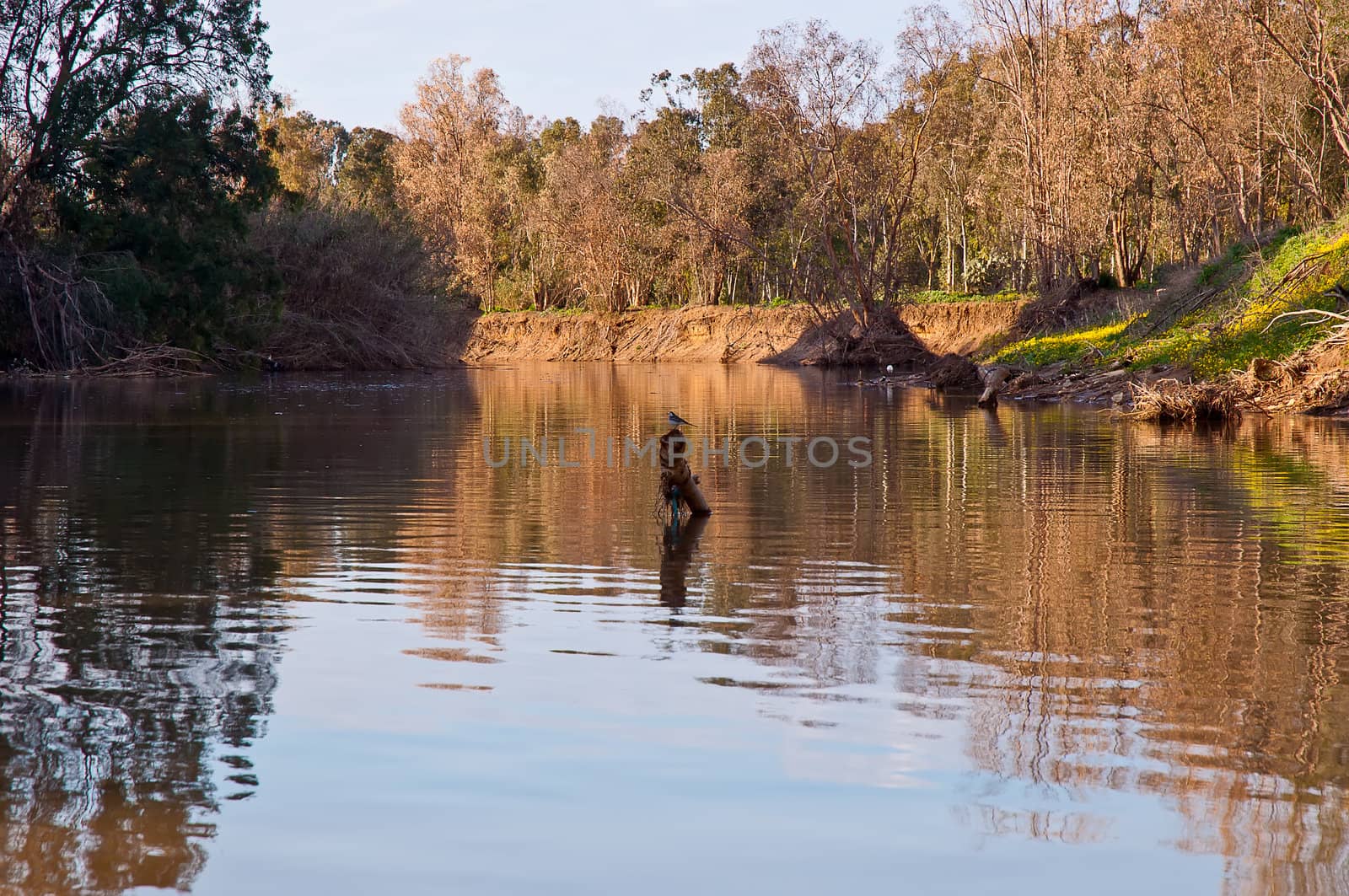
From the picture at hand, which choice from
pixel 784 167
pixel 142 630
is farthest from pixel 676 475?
pixel 784 167

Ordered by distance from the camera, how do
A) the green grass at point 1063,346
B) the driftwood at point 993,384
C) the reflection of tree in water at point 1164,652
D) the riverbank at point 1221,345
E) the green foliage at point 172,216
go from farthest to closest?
1. the green foliage at point 172,216
2. the green grass at point 1063,346
3. the driftwood at point 993,384
4. the riverbank at point 1221,345
5. the reflection of tree in water at point 1164,652

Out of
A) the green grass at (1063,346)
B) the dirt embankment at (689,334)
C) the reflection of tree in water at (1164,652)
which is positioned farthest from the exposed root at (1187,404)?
the dirt embankment at (689,334)

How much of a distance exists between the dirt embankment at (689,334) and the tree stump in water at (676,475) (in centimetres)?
4452

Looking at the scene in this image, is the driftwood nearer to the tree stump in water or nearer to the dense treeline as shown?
the dense treeline

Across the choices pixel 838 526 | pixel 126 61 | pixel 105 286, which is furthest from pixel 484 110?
pixel 838 526

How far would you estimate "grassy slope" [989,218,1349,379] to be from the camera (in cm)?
2950

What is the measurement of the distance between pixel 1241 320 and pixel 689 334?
48347mm

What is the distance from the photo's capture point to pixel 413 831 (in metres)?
5.00

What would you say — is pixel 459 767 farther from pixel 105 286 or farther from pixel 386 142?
pixel 386 142

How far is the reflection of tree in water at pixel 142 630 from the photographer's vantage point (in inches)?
196

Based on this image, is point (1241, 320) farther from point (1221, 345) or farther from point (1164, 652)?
point (1164, 652)

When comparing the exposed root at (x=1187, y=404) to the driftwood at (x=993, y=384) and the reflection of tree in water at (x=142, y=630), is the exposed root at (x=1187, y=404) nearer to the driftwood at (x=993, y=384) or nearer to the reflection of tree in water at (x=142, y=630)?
the driftwood at (x=993, y=384)

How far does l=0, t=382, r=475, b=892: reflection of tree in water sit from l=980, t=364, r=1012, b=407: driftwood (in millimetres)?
16114

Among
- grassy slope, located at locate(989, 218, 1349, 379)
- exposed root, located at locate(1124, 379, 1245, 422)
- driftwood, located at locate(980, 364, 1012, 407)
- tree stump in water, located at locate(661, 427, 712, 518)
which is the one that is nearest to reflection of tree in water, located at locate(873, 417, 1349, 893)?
tree stump in water, located at locate(661, 427, 712, 518)
